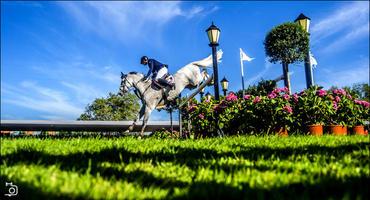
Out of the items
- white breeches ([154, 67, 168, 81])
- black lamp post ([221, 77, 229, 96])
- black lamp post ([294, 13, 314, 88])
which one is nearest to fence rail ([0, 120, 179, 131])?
black lamp post ([221, 77, 229, 96])

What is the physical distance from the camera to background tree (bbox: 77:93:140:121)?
66.4 metres

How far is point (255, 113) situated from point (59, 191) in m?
10.3

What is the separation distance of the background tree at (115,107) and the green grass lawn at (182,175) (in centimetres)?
6074

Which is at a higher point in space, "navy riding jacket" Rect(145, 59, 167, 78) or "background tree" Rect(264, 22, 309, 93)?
"background tree" Rect(264, 22, 309, 93)

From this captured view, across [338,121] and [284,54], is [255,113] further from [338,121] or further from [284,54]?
[284,54]

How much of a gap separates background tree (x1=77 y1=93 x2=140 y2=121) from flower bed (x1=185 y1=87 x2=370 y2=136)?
53341 millimetres

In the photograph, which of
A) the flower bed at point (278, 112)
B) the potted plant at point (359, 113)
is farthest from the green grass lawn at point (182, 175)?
the potted plant at point (359, 113)

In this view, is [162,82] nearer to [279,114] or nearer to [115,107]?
[279,114]

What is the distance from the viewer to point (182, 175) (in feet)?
14.8

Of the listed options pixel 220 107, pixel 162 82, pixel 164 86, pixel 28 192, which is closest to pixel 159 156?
pixel 28 192

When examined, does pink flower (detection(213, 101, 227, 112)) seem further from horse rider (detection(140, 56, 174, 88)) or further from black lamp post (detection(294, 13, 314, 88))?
black lamp post (detection(294, 13, 314, 88))

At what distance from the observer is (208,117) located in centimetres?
1365

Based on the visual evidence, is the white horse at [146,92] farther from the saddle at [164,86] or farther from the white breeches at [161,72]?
the white breeches at [161,72]

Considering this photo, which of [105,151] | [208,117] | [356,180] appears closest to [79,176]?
[105,151]
